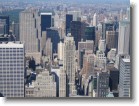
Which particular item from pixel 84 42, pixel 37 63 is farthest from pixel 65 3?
pixel 37 63

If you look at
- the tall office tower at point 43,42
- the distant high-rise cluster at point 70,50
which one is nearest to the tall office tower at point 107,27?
the distant high-rise cluster at point 70,50

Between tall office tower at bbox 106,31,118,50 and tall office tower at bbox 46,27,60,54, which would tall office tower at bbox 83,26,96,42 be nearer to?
tall office tower at bbox 106,31,118,50

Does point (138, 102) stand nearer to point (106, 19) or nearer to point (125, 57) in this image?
point (125, 57)

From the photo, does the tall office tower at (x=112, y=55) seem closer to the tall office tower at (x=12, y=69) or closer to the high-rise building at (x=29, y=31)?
the high-rise building at (x=29, y=31)

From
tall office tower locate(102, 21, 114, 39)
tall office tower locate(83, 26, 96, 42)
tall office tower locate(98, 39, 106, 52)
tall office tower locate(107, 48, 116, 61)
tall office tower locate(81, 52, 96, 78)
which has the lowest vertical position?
tall office tower locate(81, 52, 96, 78)

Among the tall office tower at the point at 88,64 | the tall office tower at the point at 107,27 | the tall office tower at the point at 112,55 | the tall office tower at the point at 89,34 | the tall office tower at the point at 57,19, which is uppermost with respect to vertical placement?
the tall office tower at the point at 57,19

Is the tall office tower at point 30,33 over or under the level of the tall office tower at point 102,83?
over

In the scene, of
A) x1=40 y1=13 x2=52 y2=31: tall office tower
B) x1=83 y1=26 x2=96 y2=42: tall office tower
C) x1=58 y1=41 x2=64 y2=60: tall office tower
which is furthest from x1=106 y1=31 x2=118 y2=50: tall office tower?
x1=40 y1=13 x2=52 y2=31: tall office tower
